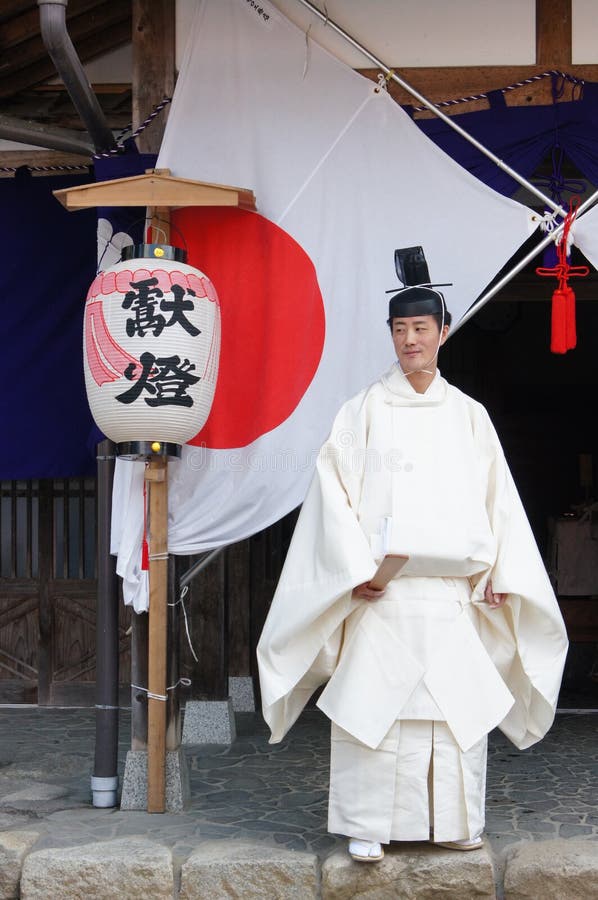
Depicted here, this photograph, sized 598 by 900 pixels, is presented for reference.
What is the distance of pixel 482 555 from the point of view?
4336mm

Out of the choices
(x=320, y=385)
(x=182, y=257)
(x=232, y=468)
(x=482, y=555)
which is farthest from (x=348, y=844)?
(x=182, y=257)

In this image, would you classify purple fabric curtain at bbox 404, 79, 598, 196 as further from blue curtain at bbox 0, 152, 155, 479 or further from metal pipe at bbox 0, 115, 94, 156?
blue curtain at bbox 0, 152, 155, 479

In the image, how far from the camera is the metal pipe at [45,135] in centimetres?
582

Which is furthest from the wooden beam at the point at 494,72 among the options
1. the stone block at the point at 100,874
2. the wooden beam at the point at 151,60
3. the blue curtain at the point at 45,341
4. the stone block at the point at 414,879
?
the stone block at the point at 100,874

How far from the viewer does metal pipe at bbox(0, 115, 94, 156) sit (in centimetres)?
582

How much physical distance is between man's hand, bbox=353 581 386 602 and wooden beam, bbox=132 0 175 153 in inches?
109

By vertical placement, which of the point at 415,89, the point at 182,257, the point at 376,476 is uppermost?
the point at 415,89

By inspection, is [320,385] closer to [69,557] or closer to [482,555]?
[482,555]

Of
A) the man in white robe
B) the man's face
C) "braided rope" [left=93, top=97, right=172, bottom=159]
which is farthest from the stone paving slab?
"braided rope" [left=93, top=97, right=172, bottom=159]

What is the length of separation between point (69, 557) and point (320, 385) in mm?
3421

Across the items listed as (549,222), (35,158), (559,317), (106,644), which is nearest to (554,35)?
(549,222)

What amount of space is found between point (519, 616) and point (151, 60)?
11.6 ft

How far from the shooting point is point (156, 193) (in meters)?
5.04

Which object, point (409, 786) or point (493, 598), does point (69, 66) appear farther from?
point (409, 786)
